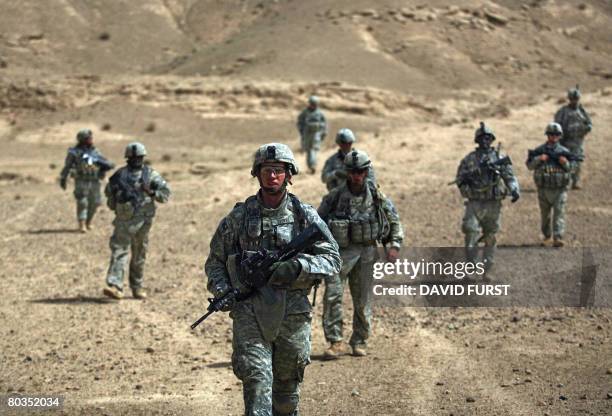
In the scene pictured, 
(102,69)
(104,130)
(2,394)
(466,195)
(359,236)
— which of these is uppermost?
(102,69)

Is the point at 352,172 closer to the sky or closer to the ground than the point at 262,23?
closer to the ground

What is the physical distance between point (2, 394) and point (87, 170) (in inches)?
363

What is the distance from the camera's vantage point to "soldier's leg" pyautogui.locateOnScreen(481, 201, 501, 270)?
12992mm

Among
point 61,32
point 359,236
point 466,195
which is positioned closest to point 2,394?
point 359,236

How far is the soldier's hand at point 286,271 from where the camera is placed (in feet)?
20.7

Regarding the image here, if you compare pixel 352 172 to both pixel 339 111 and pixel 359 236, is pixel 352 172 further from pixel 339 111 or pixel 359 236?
pixel 339 111

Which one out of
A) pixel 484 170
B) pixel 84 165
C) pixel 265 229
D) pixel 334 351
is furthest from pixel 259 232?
pixel 84 165

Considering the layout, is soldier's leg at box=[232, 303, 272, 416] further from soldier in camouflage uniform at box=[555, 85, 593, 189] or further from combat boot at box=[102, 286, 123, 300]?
soldier in camouflage uniform at box=[555, 85, 593, 189]

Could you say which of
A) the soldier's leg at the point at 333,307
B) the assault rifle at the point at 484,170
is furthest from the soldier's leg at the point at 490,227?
the soldier's leg at the point at 333,307

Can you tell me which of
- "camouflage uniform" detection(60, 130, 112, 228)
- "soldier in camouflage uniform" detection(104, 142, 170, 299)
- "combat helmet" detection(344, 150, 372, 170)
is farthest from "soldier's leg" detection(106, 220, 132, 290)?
"camouflage uniform" detection(60, 130, 112, 228)

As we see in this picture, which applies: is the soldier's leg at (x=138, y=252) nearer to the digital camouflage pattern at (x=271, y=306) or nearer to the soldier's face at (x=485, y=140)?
the soldier's face at (x=485, y=140)

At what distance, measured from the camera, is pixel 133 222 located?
1274 cm

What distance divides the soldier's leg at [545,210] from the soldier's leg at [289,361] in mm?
8946

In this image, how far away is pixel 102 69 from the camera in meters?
46.4
